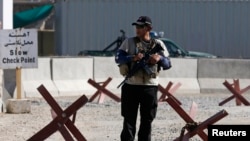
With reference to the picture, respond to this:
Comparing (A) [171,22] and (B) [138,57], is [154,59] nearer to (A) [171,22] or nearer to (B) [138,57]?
(B) [138,57]

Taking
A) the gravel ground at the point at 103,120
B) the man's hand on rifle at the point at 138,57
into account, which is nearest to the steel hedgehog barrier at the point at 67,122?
the man's hand on rifle at the point at 138,57

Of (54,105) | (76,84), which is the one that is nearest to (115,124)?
(54,105)

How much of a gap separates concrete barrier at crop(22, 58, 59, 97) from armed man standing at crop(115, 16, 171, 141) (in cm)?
1105

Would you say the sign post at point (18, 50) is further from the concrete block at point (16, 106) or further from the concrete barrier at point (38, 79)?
the concrete barrier at point (38, 79)

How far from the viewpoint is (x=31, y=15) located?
139 ft

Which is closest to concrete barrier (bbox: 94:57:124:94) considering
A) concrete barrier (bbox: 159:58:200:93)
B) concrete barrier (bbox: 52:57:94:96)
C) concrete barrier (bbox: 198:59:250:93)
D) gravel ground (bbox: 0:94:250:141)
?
concrete barrier (bbox: 52:57:94:96)

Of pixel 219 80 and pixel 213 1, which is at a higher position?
pixel 213 1

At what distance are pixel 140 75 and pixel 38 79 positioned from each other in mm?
11942

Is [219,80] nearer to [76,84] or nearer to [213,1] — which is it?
[76,84]

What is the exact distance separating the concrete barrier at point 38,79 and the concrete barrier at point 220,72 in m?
4.55

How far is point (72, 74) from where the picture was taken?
22.4 metres

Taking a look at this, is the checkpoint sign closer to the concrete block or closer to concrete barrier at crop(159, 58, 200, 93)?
the concrete block

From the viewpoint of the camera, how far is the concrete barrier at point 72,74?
72.3 feet

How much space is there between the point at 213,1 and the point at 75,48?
22.3ft
